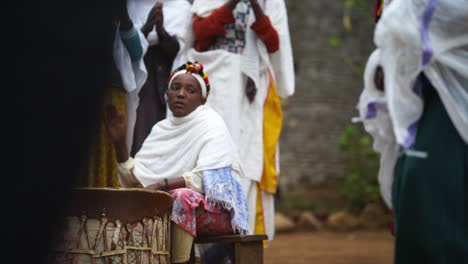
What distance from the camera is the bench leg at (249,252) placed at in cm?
260

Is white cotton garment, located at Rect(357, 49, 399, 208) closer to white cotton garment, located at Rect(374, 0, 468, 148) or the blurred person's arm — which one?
white cotton garment, located at Rect(374, 0, 468, 148)

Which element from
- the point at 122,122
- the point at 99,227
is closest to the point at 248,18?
the point at 122,122

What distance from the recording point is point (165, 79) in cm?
402

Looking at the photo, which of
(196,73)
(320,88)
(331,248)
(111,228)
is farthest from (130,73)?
(320,88)

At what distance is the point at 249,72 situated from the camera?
412cm

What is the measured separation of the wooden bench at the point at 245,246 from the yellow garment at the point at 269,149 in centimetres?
144

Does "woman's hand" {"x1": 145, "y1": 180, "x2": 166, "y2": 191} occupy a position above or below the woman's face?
below

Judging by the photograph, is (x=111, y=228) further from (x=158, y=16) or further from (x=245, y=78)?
(x=245, y=78)

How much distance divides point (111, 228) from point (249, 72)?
2179 millimetres

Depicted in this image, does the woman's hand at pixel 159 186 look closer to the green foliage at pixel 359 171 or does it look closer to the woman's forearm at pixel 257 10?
the woman's forearm at pixel 257 10

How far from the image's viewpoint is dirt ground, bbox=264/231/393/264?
5.70 m

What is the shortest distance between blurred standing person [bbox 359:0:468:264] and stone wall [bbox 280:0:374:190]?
795cm

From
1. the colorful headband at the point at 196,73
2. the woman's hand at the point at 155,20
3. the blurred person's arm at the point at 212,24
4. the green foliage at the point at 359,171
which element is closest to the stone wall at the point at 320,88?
the green foliage at the point at 359,171

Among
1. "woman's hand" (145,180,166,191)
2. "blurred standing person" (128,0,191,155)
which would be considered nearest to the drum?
"woman's hand" (145,180,166,191)
